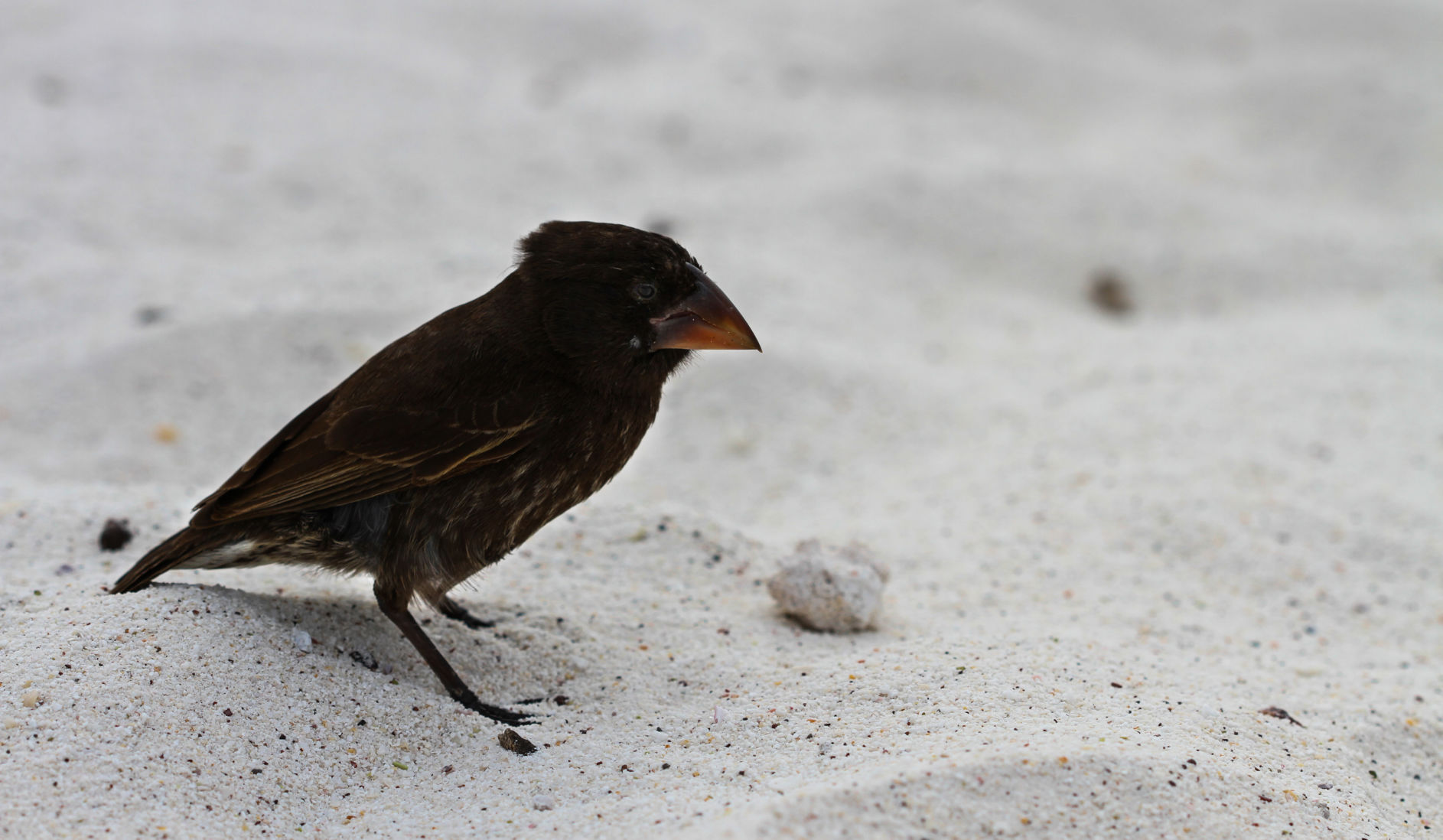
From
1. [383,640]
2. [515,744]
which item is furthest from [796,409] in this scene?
[515,744]

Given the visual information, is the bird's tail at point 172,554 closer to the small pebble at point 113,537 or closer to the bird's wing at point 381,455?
the bird's wing at point 381,455

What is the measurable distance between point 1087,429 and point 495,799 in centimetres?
323

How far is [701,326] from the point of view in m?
2.94

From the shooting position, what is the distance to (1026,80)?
7.75 meters

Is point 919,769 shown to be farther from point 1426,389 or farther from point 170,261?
point 170,261

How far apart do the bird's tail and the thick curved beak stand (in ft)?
3.85

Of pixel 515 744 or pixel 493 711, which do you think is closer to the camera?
pixel 515 744

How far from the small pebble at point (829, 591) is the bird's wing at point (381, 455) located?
3.05 feet

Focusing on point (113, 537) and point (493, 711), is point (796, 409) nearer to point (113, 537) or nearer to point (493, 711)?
point (493, 711)

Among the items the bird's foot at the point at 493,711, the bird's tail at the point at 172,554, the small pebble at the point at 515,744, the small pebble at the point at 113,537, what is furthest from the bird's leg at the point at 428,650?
the small pebble at the point at 113,537

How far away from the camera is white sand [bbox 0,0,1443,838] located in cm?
250

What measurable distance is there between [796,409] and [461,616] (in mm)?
2145

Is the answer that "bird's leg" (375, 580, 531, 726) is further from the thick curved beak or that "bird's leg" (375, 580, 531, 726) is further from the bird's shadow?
the thick curved beak

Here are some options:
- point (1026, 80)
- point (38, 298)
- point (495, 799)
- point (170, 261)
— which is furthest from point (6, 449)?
point (1026, 80)
